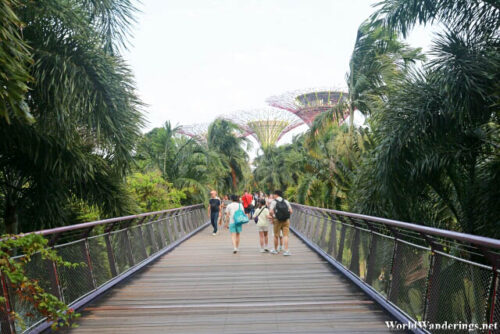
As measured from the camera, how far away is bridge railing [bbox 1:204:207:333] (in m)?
4.62

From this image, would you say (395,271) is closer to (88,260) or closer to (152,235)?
(88,260)

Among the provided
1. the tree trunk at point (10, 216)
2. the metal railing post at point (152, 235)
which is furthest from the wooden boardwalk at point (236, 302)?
the tree trunk at point (10, 216)

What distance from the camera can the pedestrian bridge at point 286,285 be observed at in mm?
4102

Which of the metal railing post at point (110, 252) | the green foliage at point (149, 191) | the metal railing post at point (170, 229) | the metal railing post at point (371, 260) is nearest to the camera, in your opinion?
the metal railing post at point (371, 260)

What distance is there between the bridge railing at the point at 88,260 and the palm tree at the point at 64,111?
1362mm

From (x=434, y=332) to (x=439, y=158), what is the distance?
16.9ft

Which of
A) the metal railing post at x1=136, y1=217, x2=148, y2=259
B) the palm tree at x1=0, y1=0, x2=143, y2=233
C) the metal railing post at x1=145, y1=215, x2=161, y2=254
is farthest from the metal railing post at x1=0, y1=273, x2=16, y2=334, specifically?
the metal railing post at x1=145, y1=215, x2=161, y2=254

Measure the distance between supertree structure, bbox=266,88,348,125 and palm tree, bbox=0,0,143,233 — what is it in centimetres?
3854

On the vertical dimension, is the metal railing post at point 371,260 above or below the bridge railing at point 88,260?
below

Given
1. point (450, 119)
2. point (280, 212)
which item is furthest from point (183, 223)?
point (450, 119)

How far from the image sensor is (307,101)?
50.3 metres

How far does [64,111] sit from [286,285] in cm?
419

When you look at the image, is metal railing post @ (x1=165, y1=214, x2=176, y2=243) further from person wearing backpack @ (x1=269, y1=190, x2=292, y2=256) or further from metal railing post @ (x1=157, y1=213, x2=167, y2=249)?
person wearing backpack @ (x1=269, y1=190, x2=292, y2=256)

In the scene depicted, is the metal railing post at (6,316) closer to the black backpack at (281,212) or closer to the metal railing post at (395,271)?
the metal railing post at (395,271)
